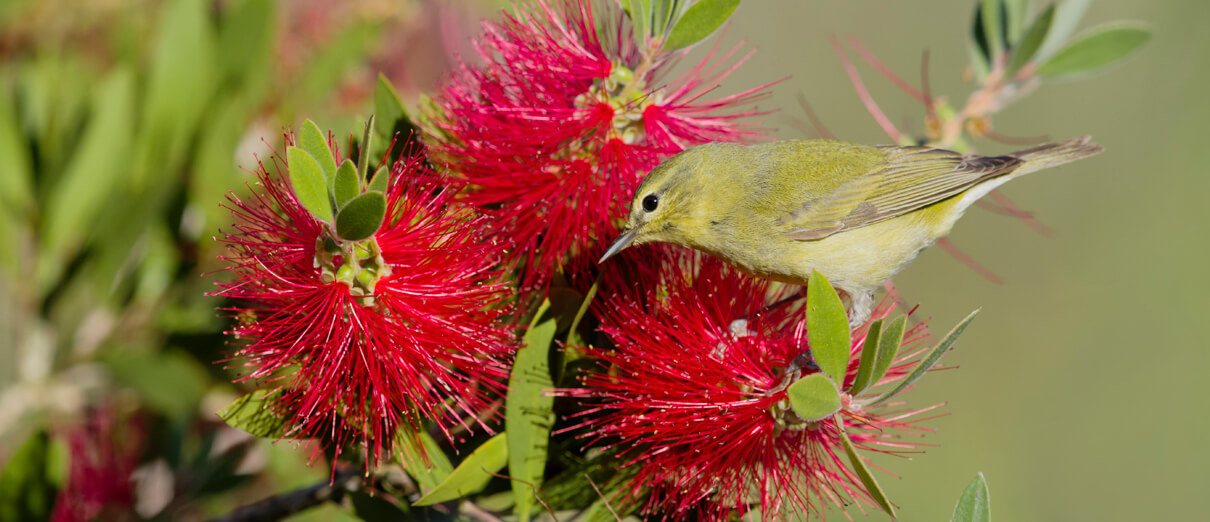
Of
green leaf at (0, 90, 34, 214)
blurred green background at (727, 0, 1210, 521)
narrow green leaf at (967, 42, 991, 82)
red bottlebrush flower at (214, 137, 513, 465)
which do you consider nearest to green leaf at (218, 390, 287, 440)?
red bottlebrush flower at (214, 137, 513, 465)

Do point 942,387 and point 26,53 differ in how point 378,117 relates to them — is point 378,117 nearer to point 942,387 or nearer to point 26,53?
point 26,53

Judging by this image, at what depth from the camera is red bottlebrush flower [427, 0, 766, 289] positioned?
1.26 m

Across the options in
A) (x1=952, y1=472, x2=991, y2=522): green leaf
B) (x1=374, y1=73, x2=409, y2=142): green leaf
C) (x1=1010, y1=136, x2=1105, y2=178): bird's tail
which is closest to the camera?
(x1=952, y1=472, x2=991, y2=522): green leaf

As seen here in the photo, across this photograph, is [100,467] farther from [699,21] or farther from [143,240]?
[699,21]

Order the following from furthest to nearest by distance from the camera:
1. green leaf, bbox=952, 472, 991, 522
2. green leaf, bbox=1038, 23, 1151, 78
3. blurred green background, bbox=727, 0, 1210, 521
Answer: blurred green background, bbox=727, 0, 1210, 521 < green leaf, bbox=1038, 23, 1151, 78 < green leaf, bbox=952, 472, 991, 522

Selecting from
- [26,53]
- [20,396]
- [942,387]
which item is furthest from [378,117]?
[942,387]

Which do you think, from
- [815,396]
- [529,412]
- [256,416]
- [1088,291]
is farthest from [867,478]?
[1088,291]

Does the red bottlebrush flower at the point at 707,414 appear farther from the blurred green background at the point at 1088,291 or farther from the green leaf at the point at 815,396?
the blurred green background at the point at 1088,291

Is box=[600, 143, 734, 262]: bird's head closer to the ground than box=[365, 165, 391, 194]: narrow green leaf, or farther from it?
closer to the ground

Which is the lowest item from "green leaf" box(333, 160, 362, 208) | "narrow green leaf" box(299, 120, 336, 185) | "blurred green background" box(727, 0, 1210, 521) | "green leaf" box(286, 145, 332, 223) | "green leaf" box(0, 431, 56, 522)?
"blurred green background" box(727, 0, 1210, 521)

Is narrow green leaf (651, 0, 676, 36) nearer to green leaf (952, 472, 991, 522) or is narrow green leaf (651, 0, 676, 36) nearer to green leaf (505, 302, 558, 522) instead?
green leaf (505, 302, 558, 522)

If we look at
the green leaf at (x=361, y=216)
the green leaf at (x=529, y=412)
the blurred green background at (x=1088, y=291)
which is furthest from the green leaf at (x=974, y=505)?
the blurred green background at (x=1088, y=291)

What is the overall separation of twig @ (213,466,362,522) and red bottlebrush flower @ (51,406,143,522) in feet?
1.71

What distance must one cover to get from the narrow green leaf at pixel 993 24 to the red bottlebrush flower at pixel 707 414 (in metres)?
0.71
